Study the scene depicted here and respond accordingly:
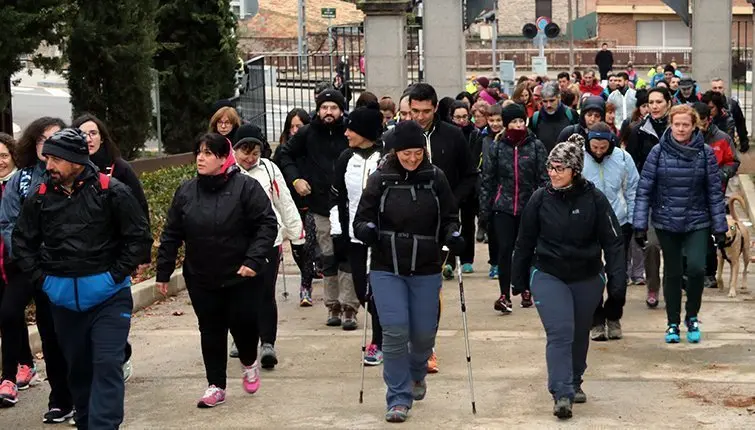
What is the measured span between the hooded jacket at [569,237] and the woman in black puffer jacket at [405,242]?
0.53 metres

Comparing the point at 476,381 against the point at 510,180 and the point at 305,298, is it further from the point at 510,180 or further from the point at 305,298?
the point at 305,298

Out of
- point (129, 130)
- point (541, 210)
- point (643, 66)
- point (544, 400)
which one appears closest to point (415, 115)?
point (541, 210)

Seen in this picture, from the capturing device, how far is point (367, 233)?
29.6ft

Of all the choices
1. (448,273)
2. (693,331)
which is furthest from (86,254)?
(448,273)

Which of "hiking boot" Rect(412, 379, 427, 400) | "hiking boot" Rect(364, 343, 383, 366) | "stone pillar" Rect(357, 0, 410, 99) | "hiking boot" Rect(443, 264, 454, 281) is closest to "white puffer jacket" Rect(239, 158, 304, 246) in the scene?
"hiking boot" Rect(364, 343, 383, 366)

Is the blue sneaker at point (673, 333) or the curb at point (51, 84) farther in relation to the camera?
the curb at point (51, 84)

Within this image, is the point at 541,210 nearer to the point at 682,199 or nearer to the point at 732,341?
the point at 682,199

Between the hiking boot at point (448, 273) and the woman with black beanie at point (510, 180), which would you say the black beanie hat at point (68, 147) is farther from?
the hiking boot at point (448, 273)

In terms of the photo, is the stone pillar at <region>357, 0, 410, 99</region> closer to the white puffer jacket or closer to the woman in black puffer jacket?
the white puffer jacket

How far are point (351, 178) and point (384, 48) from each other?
47.2ft

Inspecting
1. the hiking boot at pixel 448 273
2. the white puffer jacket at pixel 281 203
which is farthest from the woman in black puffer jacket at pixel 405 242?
the hiking boot at pixel 448 273

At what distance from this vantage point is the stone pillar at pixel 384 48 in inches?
977

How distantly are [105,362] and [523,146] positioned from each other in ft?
19.0

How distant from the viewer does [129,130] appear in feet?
70.5
